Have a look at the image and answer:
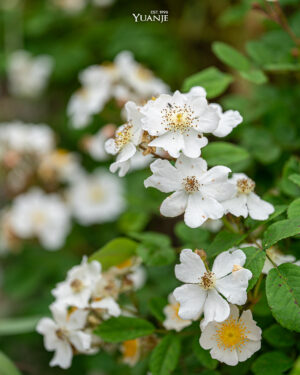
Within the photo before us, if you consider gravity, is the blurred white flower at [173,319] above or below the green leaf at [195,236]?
below

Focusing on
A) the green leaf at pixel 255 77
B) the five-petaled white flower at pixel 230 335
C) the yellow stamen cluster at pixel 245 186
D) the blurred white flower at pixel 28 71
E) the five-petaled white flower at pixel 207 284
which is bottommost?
the blurred white flower at pixel 28 71

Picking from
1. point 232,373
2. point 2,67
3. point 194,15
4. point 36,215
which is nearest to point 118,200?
point 36,215

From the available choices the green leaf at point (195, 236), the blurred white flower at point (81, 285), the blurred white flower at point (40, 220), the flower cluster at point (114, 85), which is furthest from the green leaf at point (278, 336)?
the blurred white flower at point (40, 220)

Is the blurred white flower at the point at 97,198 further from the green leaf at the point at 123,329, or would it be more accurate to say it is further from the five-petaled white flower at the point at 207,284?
the five-petaled white flower at the point at 207,284

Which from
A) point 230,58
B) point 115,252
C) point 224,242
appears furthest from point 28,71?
point 224,242

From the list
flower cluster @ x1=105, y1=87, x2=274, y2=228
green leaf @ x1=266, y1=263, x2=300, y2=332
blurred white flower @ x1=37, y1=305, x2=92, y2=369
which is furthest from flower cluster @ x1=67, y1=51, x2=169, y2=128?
green leaf @ x1=266, y1=263, x2=300, y2=332

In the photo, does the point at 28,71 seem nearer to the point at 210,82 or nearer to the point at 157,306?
the point at 210,82
